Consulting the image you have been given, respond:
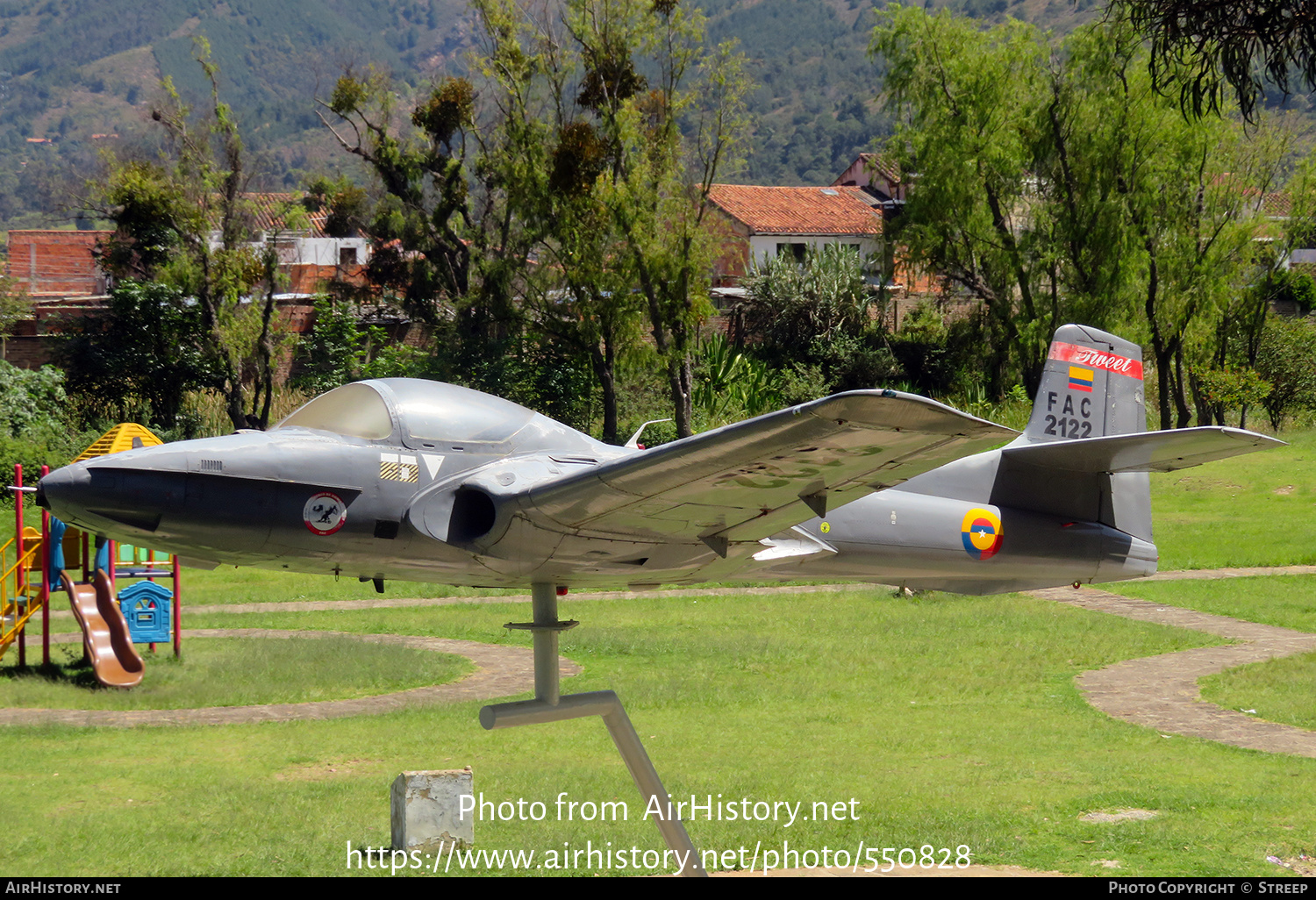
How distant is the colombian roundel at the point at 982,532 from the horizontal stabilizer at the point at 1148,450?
0.47 m

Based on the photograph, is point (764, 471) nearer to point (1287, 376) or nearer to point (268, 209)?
point (268, 209)

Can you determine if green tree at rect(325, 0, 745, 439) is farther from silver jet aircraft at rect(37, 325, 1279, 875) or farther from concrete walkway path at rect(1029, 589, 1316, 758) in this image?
silver jet aircraft at rect(37, 325, 1279, 875)

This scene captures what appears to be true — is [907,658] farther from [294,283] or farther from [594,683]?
[294,283]

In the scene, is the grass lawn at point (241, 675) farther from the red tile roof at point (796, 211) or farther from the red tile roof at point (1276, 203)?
the red tile roof at point (796, 211)

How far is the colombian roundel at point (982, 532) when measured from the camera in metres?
8.54

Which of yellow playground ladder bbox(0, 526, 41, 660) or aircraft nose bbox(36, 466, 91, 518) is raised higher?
aircraft nose bbox(36, 466, 91, 518)

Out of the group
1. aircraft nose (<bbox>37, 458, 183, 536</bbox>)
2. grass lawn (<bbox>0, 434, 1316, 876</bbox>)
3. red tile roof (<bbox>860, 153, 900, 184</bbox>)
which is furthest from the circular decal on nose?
red tile roof (<bbox>860, 153, 900, 184</bbox>)

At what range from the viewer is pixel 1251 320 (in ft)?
138

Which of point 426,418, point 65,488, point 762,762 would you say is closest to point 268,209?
point 762,762

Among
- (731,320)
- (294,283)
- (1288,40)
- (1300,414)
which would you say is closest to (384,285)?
(294,283)

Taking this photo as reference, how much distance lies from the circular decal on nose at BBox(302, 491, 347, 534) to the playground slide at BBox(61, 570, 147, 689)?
1107cm

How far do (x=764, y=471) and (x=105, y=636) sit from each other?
14.1 metres

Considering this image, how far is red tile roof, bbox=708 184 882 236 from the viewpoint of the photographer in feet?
196

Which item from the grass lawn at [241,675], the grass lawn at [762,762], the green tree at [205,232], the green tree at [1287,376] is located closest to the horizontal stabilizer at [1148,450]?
the grass lawn at [762,762]
